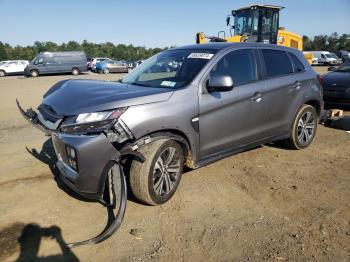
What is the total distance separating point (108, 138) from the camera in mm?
3512

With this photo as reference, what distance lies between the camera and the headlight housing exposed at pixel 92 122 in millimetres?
3543

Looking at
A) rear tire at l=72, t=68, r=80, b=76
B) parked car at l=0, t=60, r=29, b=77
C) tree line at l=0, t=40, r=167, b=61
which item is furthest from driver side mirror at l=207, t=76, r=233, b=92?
tree line at l=0, t=40, r=167, b=61

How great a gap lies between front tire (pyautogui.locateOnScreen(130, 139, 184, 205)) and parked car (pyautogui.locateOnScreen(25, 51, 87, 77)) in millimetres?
29022

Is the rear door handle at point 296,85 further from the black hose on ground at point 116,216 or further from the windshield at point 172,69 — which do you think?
the black hose on ground at point 116,216

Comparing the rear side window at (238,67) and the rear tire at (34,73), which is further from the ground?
the rear side window at (238,67)

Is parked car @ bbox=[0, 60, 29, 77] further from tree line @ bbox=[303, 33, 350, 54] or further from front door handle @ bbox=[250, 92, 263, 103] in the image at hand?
tree line @ bbox=[303, 33, 350, 54]

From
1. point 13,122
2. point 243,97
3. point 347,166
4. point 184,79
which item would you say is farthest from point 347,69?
point 13,122

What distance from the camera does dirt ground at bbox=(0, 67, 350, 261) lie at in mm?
3227

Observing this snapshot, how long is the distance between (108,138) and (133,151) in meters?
0.32

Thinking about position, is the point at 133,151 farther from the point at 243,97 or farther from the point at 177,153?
the point at 243,97

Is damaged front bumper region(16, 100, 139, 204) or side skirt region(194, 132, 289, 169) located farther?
side skirt region(194, 132, 289, 169)

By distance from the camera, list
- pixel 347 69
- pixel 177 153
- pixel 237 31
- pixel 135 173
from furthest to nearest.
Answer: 1. pixel 237 31
2. pixel 347 69
3. pixel 177 153
4. pixel 135 173

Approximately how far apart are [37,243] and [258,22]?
14.3m

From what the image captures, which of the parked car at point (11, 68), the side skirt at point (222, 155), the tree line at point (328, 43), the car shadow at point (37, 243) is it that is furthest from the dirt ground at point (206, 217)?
the tree line at point (328, 43)
